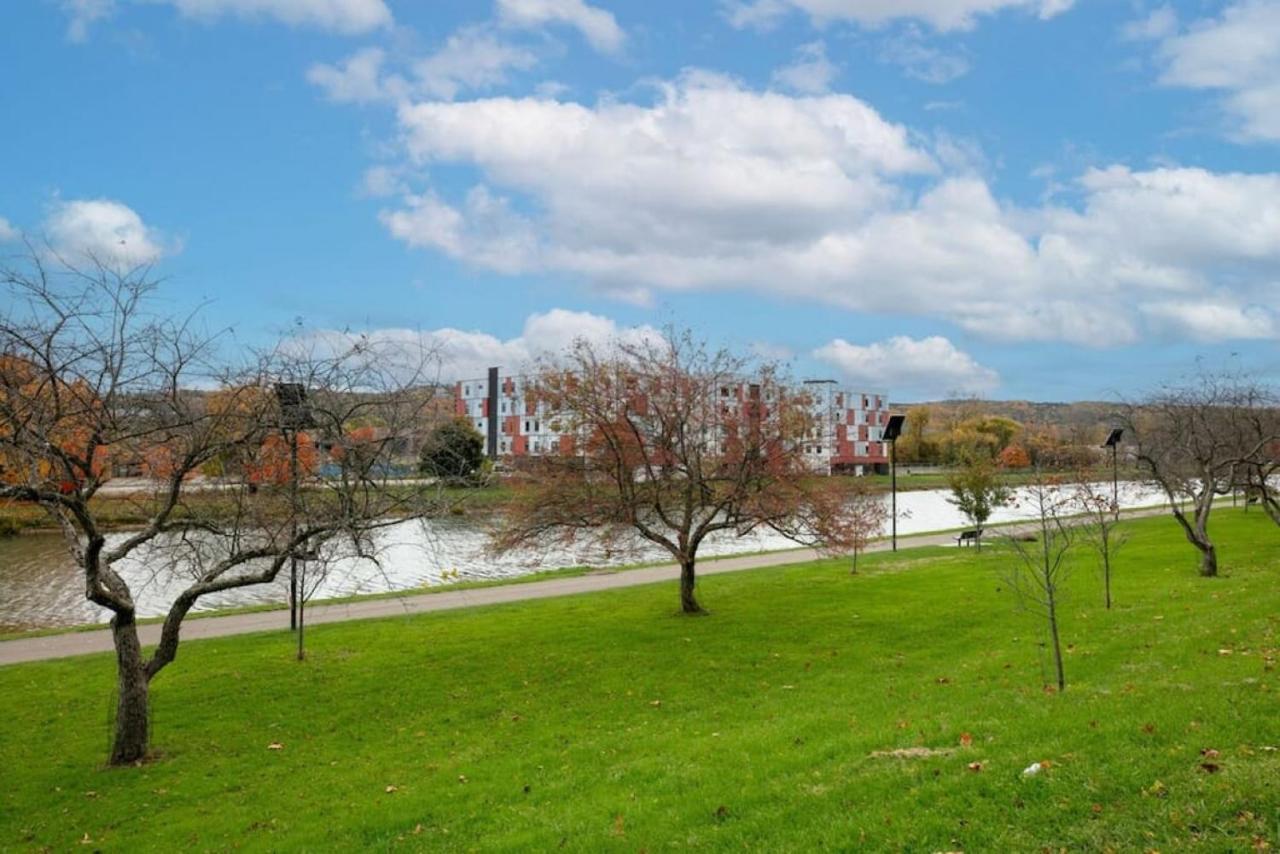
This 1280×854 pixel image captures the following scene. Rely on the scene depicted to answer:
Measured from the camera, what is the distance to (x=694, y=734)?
10.4m

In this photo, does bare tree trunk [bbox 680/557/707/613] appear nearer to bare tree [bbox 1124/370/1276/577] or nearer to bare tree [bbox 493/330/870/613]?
bare tree [bbox 493/330/870/613]

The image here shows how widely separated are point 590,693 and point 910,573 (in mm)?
15858

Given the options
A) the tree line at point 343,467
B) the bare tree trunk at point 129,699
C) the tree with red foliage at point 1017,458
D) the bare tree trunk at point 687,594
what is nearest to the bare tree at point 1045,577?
the tree line at point 343,467

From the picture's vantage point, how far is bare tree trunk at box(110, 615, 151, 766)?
1070 centimetres

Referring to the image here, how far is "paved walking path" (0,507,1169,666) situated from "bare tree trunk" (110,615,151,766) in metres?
8.56

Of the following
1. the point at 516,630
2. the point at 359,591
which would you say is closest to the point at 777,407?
the point at 516,630

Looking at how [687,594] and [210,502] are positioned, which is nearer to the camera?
[210,502]

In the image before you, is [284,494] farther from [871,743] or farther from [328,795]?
[871,743]

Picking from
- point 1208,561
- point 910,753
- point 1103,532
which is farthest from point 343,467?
point 1208,561

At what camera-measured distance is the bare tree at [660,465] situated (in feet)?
58.2

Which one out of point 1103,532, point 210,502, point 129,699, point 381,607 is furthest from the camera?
point 381,607

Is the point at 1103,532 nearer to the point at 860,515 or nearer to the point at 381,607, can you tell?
the point at 860,515

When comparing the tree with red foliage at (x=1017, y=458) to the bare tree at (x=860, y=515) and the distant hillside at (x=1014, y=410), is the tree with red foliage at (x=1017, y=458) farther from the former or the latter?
the bare tree at (x=860, y=515)

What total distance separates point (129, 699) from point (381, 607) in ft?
43.1
